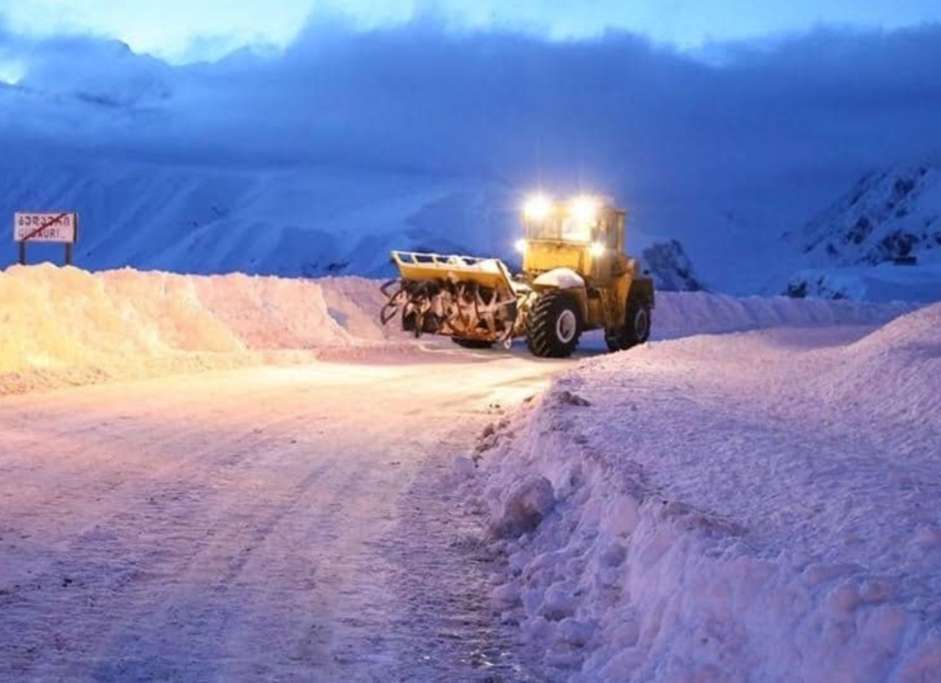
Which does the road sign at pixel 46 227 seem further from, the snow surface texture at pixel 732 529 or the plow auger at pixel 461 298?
the snow surface texture at pixel 732 529

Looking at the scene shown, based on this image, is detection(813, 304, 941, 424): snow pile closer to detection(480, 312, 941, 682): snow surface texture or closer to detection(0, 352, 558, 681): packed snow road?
detection(480, 312, 941, 682): snow surface texture

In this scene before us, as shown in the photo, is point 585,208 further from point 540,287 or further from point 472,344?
point 472,344

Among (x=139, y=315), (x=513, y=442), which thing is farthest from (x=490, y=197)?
(x=513, y=442)

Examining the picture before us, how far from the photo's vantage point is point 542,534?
25.8ft

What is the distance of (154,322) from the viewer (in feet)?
70.8

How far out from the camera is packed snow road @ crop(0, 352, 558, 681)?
5688 millimetres

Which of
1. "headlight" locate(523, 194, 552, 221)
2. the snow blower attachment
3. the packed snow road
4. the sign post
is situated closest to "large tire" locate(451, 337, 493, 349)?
the snow blower attachment

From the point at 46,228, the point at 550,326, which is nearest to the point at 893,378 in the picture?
the point at 550,326

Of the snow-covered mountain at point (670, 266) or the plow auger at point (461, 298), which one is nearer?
the plow auger at point (461, 298)

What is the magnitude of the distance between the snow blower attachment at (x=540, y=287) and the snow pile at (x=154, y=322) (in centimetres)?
210

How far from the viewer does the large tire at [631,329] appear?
26.4 metres

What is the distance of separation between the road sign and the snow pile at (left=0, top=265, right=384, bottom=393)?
0.52 meters

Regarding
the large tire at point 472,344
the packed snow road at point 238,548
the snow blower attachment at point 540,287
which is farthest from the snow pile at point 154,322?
the packed snow road at point 238,548

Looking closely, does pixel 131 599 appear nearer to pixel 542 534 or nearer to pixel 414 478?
pixel 542 534
